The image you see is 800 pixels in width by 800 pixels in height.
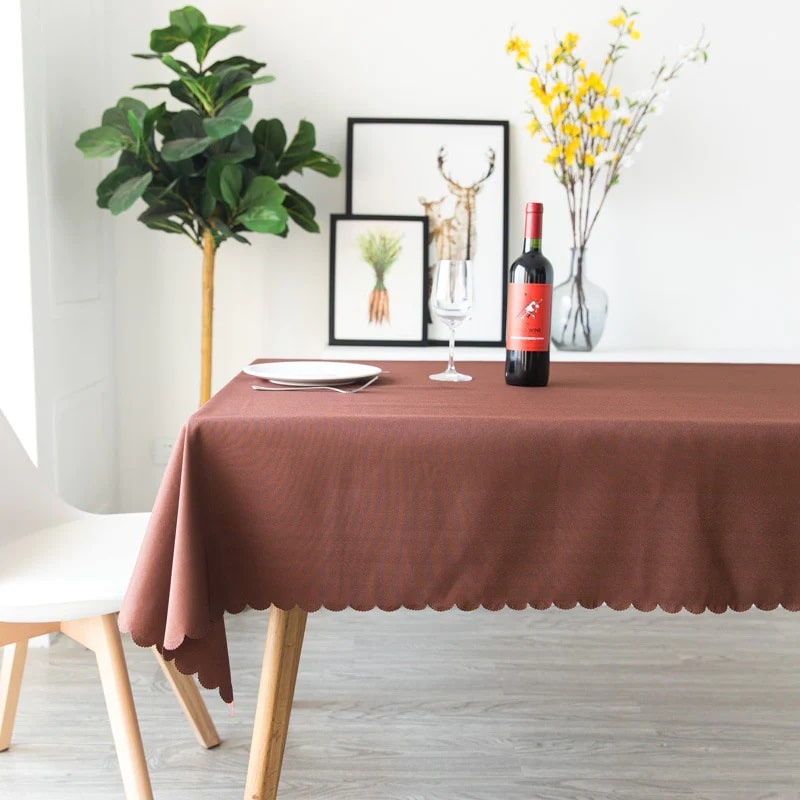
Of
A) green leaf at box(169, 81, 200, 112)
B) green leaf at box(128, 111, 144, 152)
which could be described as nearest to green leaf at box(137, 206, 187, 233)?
green leaf at box(128, 111, 144, 152)

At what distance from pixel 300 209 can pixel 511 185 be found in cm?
83

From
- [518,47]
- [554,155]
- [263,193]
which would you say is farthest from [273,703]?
[518,47]

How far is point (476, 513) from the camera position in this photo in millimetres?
1328

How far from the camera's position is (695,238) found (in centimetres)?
341

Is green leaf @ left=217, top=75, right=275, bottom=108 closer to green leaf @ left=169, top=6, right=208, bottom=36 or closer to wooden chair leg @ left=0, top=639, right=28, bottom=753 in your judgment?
green leaf @ left=169, top=6, right=208, bottom=36

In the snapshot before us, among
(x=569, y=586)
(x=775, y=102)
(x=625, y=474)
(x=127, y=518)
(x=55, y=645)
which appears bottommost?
(x=55, y=645)

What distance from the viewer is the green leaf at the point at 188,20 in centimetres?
275

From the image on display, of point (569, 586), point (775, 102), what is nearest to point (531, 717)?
point (569, 586)

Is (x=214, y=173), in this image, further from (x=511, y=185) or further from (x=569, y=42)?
(x=569, y=42)

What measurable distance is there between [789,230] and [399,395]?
242cm

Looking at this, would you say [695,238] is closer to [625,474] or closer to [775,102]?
[775,102]

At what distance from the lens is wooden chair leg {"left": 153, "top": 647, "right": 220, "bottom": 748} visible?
1.96m

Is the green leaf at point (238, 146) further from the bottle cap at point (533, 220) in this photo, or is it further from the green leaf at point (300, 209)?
the bottle cap at point (533, 220)

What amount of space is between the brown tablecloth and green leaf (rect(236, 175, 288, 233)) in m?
1.48
